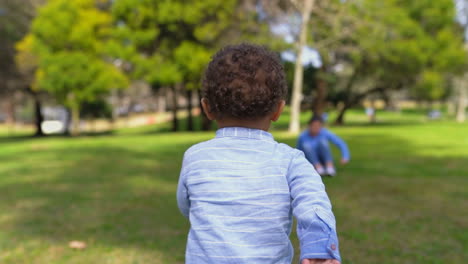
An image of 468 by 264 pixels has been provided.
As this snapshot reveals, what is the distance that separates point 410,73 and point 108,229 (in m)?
29.9

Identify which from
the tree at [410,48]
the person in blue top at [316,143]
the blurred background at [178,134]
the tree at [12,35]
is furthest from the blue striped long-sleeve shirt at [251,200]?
the tree at [12,35]

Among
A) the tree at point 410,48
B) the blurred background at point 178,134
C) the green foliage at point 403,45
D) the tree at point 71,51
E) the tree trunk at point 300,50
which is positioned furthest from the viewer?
the tree at point 410,48

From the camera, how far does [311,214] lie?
5.49 ft

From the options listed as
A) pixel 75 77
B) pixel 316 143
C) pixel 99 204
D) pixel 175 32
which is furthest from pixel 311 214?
pixel 175 32

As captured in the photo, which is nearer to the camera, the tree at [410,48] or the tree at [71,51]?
the tree at [71,51]

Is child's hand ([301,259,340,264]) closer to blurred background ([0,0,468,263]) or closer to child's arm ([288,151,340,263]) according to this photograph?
child's arm ([288,151,340,263])

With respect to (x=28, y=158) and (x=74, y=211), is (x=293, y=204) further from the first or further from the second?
(x=28, y=158)

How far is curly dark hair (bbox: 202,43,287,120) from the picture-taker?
5.94ft

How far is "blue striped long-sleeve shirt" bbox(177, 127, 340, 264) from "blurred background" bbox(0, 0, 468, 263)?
619 millimetres

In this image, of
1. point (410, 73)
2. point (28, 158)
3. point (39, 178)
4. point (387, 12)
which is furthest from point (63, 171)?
point (410, 73)

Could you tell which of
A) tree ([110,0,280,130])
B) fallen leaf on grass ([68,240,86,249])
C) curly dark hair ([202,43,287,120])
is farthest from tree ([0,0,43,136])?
curly dark hair ([202,43,287,120])

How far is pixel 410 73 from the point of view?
31281mm

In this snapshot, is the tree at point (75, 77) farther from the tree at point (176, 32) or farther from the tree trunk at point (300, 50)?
the tree trunk at point (300, 50)

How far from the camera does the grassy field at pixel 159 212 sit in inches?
175
